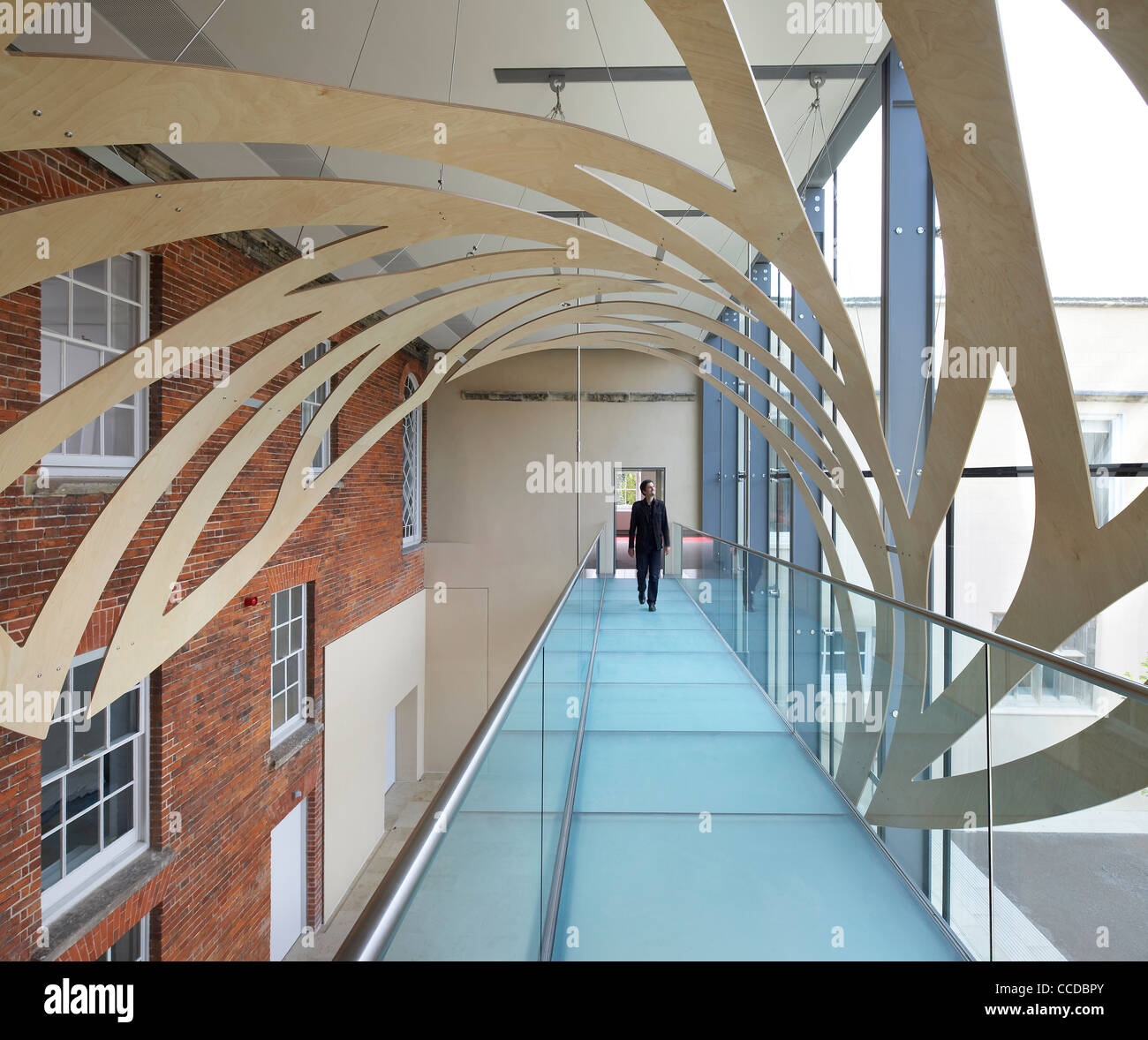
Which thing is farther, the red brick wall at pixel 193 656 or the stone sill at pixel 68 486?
the stone sill at pixel 68 486

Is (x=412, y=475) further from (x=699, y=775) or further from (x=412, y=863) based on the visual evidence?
(x=412, y=863)

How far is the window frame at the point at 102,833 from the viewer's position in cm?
569

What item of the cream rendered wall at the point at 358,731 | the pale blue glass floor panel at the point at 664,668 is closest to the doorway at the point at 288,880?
the cream rendered wall at the point at 358,731

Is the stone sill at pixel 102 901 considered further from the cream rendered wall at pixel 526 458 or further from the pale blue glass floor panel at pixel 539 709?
the cream rendered wall at pixel 526 458

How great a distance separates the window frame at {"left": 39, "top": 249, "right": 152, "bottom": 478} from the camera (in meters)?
5.64

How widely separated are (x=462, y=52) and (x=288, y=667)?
731cm

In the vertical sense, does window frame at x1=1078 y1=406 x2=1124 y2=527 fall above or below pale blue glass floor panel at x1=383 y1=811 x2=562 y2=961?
above

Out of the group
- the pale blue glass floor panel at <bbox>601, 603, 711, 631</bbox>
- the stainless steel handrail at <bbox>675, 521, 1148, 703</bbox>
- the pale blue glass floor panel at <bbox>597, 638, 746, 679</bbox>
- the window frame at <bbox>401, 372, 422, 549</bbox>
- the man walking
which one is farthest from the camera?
the window frame at <bbox>401, 372, 422, 549</bbox>

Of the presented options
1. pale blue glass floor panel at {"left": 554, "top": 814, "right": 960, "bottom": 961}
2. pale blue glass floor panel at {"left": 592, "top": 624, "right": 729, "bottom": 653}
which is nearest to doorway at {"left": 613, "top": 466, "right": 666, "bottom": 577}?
pale blue glass floor panel at {"left": 592, "top": 624, "right": 729, "bottom": 653}

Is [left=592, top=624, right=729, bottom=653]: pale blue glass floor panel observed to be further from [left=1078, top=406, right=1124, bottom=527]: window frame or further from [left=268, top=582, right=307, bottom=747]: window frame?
[left=268, top=582, right=307, bottom=747]: window frame

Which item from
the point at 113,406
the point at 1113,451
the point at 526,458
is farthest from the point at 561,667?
the point at 526,458

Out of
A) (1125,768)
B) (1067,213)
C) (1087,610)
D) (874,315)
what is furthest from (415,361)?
(1125,768)

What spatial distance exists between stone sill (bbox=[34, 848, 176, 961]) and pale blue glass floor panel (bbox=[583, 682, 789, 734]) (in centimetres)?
397
